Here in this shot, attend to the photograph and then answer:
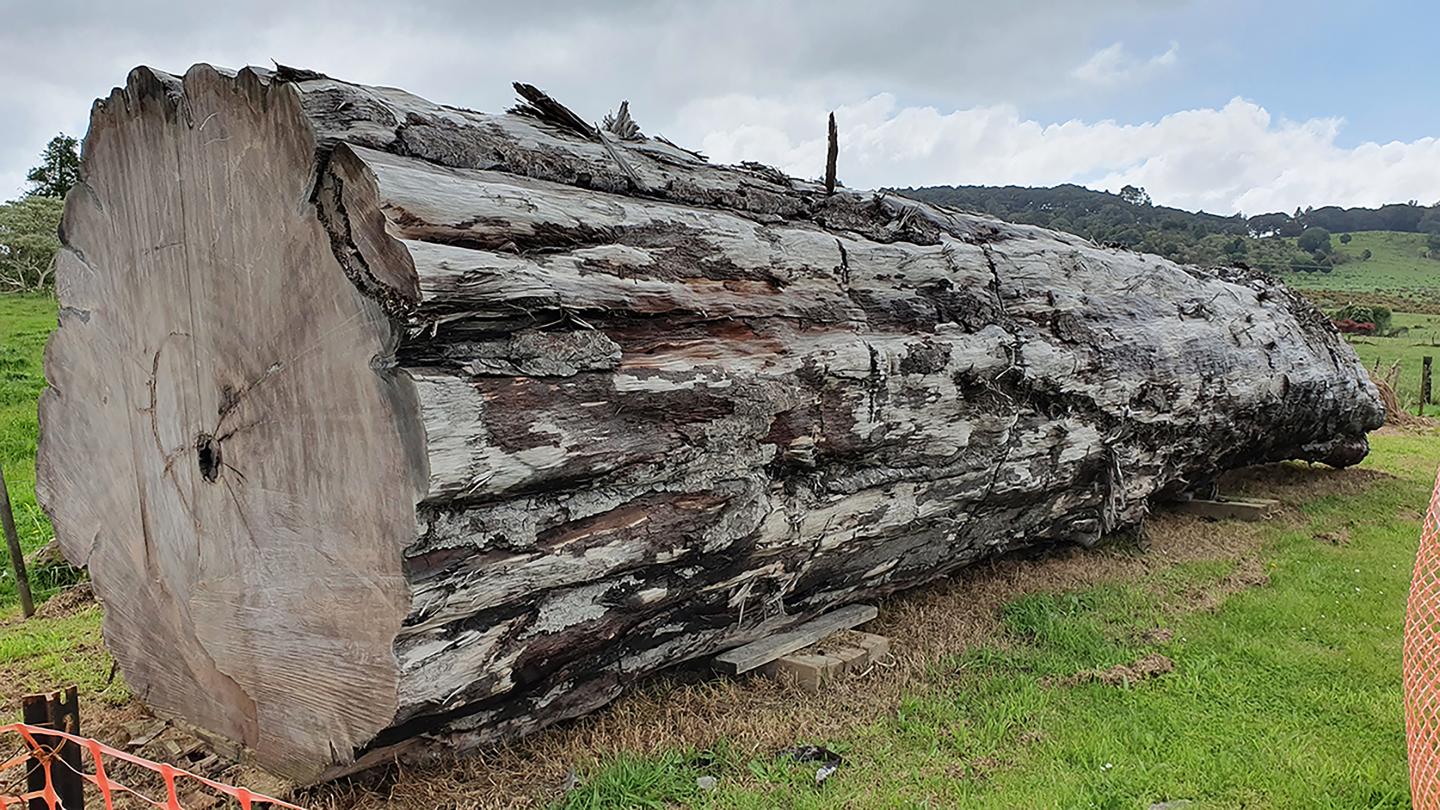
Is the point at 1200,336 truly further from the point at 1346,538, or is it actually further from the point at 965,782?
the point at 965,782

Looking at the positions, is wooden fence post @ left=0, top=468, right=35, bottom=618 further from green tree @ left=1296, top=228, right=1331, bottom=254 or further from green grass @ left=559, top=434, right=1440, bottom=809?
green tree @ left=1296, top=228, right=1331, bottom=254

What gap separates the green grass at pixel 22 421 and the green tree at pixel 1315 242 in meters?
71.1

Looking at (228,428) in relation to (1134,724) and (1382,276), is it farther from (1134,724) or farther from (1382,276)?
(1382,276)

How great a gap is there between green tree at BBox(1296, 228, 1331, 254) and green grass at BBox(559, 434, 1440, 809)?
230 feet

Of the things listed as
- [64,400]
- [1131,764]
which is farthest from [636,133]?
[1131,764]

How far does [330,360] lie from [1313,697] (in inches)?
153

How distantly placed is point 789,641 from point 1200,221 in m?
79.1

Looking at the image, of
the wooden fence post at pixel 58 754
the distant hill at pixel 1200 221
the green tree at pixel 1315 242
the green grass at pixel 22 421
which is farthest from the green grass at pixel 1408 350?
the green tree at pixel 1315 242

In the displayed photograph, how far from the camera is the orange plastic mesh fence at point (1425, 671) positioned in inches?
105

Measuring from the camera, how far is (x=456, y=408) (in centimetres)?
244

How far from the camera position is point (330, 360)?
8.44 ft

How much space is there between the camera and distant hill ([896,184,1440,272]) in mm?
49875

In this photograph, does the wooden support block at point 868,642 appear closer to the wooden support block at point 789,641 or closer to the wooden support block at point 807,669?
the wooden support block at point 789,641

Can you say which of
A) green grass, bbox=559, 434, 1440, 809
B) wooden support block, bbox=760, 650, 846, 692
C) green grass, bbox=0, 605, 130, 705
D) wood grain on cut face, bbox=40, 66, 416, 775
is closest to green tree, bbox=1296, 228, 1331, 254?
green grass, bbox=559, 434, 1440, 809
